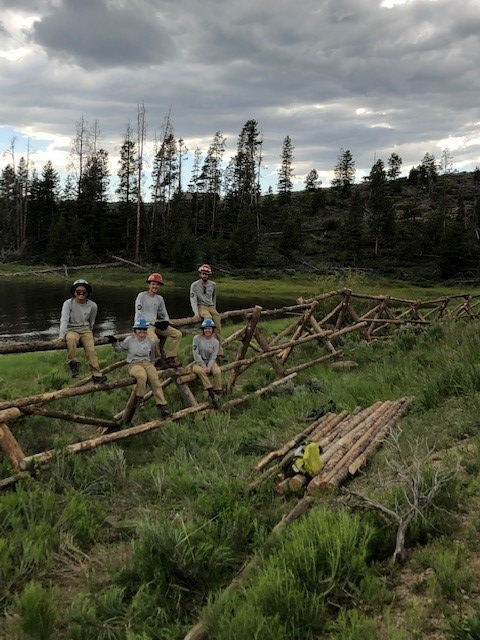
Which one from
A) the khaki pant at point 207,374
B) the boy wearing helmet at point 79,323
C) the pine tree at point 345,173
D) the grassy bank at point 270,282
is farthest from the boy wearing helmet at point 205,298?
the pine tree at point 345,173

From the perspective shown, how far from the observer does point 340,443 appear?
6.11m

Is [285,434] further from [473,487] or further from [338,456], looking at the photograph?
[473,487]

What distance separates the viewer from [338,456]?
228 inches

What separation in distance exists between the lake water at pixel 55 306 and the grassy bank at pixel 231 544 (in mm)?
16106

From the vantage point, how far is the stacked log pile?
5324 millimetres

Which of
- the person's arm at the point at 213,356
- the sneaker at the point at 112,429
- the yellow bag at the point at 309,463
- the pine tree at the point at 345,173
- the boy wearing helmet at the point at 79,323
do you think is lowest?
the sneaker at the point at 112,429

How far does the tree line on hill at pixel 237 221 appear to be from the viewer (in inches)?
2067

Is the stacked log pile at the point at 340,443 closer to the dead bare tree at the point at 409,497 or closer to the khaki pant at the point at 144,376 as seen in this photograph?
the dead bare tree at the point at 409,497

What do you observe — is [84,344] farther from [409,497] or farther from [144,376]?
[409,497]

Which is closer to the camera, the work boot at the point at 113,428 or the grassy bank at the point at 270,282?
the work boot at the point at 113,428

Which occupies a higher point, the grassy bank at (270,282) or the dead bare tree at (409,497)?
the grassy bank at (270,282)

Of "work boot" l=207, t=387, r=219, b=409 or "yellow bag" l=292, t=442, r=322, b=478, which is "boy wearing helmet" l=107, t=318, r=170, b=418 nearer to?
"work boot" l=207, t=387, r=219, b=409

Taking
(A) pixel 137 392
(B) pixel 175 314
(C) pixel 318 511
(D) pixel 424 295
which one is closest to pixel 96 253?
(B) pixel 175 314

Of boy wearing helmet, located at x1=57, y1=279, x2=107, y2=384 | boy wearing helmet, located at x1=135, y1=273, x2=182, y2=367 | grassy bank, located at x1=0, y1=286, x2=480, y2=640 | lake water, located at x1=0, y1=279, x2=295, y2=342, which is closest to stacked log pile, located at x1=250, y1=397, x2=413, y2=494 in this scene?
grassy bank, located at x1=0, y1=286, x2=480, y2=640
